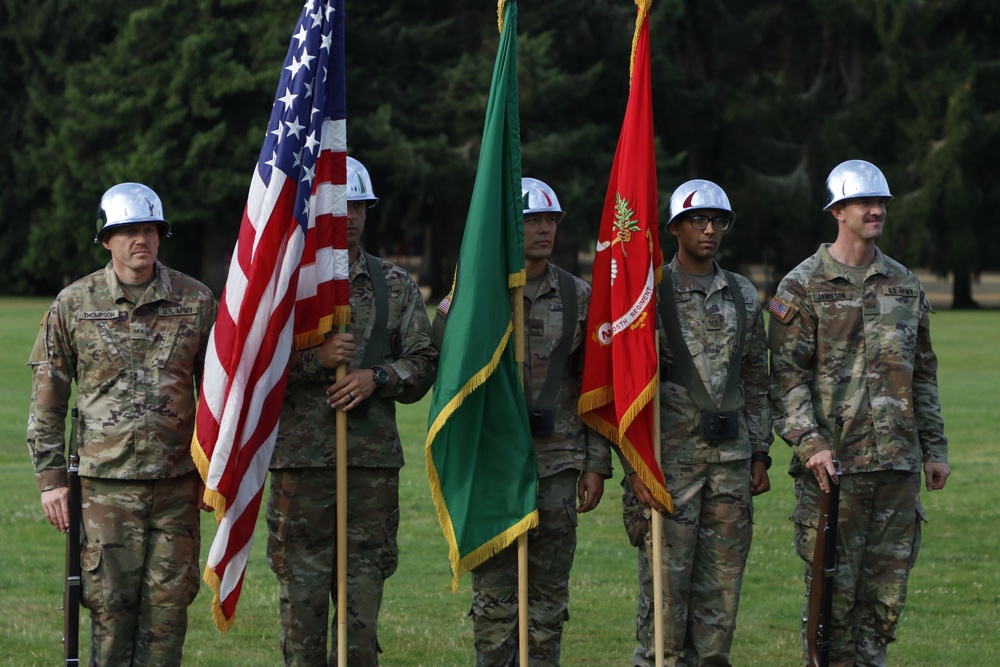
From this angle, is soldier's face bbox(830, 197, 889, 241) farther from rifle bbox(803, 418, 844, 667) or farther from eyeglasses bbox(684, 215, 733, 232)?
rifle bbox(803, 418, 844, 667)

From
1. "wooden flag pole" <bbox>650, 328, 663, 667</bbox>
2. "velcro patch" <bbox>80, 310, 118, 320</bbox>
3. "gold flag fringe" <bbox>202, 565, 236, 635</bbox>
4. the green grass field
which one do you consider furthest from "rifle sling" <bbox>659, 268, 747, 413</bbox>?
"velcro patch" <bbox>80, 310, 118, 320</bbox>

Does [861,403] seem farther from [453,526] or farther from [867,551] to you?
[453,526]

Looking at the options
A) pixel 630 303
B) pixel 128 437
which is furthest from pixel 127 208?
pixel 630 303

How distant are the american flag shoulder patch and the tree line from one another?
33.6 m

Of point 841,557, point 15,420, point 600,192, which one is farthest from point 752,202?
point 841,557

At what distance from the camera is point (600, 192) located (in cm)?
4325

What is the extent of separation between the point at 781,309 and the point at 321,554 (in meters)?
2.66

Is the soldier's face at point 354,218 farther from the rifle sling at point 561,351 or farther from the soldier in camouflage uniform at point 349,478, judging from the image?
the rifle sling at point 561,351

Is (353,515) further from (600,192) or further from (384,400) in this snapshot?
(600,192)

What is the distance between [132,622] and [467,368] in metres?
2.04

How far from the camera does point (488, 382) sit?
23.7ft

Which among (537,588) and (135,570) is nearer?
(135,570)

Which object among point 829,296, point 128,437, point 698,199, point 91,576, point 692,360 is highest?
point 698,199

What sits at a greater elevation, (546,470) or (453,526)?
(546,470)
